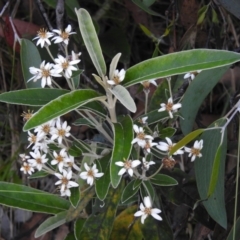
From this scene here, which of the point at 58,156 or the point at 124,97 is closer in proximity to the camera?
the point at 124,97

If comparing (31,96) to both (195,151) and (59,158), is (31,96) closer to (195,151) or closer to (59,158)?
(59,158)

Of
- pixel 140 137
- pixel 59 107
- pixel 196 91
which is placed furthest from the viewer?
pixel 196 91

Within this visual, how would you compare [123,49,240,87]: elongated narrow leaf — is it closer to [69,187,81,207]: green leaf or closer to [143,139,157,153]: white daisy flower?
[143,139,157,153]: white daisy flower

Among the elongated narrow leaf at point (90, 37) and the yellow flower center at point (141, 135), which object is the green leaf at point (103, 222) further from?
the elongated narrow leaf at point (90, 37)

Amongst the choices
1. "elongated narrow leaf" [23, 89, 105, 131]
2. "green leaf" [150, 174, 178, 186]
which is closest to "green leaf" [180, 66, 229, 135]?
"green leaf" [150, 174, 178, 186]

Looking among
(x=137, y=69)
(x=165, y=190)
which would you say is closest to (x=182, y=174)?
(x=165, y=190)

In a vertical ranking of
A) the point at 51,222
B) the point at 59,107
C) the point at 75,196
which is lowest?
the point at 51,222

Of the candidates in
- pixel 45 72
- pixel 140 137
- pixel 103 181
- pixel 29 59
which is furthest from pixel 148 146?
pixel 29 59

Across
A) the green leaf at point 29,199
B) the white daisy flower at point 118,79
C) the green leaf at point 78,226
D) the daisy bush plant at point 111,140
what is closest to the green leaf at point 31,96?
the daisy bush plant at point 111,140
